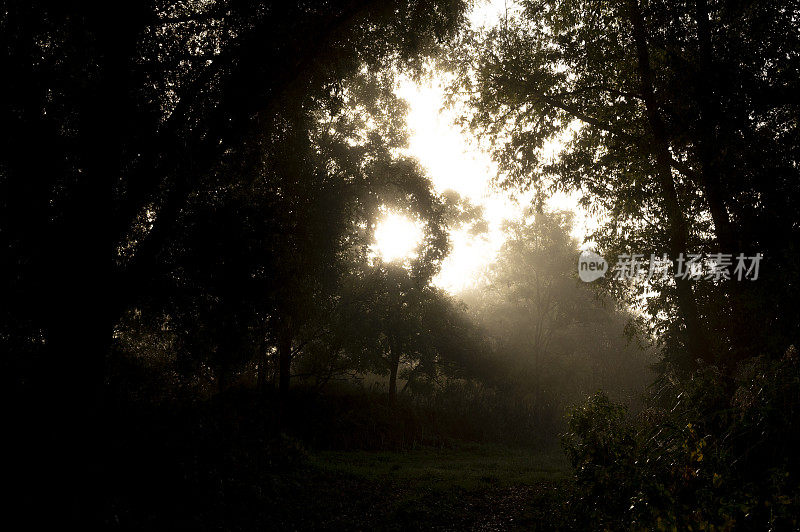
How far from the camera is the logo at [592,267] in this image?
45.9 feet

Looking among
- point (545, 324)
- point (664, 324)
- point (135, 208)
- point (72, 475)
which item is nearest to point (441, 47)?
point (135, 208)

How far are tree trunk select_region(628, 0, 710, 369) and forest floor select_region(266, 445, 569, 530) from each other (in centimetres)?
439

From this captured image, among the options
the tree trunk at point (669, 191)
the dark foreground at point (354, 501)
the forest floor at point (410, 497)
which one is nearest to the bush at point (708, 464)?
the forest floor at point (410, 497)

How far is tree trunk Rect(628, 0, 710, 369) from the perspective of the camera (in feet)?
35.0

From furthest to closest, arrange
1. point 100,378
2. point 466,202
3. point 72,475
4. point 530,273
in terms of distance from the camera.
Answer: point 530,273, point 466,202, point 100,378, point 72,475

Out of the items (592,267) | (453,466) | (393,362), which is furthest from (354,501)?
(393,362)

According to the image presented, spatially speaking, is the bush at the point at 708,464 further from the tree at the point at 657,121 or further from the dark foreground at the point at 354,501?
the tree at the point at 657,121

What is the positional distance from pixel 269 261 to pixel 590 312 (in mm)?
36814

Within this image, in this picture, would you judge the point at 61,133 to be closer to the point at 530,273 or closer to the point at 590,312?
the point at 530,273

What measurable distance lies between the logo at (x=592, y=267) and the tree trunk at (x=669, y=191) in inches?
107

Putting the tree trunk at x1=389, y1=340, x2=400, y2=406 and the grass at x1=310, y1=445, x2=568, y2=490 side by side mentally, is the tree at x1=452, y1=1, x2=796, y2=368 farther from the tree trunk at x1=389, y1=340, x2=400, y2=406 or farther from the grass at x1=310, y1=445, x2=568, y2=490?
the tree trunk at x1=389, y1=340, x2=400, y2=406

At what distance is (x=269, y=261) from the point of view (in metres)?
10.2

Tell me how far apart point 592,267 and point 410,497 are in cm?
865

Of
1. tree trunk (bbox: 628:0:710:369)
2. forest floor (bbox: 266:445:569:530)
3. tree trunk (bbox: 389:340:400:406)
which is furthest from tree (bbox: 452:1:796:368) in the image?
tree trunk (bbox: 389:340:400:406)
